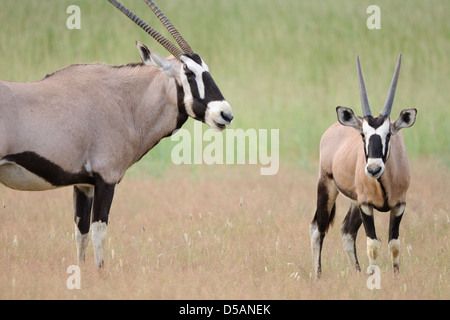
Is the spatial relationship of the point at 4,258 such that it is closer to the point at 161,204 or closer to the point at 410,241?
the point at 161,204

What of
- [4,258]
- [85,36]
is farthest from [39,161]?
[85,36]

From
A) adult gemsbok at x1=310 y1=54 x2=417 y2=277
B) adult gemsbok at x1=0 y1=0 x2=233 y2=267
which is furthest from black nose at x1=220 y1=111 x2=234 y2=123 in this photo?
adult gemsbok at x1=310 y1=54 x2=417 y2=277

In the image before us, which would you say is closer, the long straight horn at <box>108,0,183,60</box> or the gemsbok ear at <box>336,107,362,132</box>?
the long straight horn at <box>108,0,183,60</box>

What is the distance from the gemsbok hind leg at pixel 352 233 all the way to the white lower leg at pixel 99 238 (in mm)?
2921

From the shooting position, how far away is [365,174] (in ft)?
26.3

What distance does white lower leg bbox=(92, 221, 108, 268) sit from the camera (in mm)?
7461

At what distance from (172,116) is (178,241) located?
2.27 meters

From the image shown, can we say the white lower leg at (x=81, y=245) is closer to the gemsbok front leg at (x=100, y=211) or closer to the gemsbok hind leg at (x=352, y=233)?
the gemsbok front leg at (x=100, y=211)

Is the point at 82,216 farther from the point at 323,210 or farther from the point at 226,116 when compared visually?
the point at 323,210

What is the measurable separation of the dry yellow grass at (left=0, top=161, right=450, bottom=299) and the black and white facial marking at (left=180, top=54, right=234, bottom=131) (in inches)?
64.5

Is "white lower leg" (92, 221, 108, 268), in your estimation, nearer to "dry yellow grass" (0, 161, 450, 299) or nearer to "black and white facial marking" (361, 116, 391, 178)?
"dry yellow grass" (0, 161, 450, 299)

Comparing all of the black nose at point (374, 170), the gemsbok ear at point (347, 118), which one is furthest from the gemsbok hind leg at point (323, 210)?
the black nose at point (374, 170)

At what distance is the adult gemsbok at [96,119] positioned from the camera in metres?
6.86

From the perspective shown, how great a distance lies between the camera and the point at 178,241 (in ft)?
31.7
